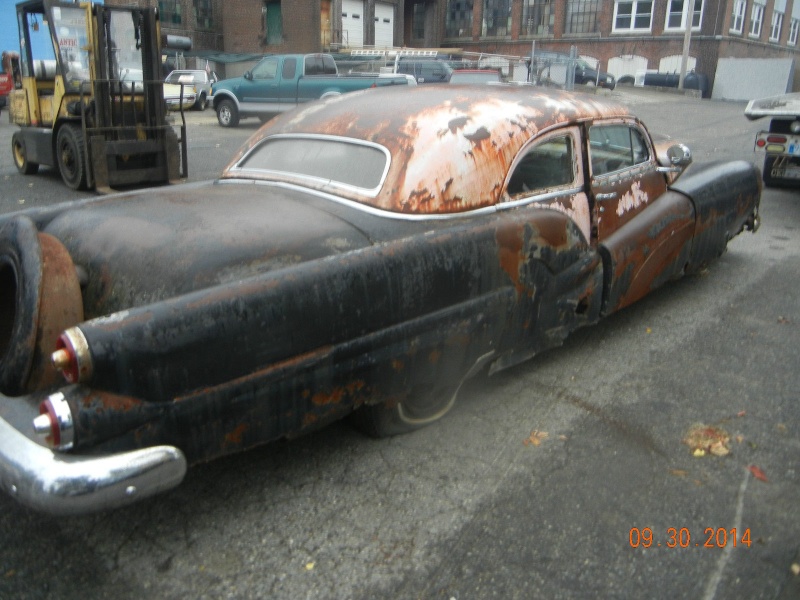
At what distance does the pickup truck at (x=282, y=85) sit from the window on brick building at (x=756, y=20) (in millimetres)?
29233

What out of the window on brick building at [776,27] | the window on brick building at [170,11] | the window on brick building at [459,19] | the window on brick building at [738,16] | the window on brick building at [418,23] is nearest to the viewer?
the window on brick building at [170,11]

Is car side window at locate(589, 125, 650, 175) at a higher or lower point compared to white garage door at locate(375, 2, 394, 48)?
lower

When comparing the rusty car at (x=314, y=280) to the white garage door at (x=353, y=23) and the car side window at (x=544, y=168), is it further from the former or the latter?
the white garage door at (x=353, y=23)

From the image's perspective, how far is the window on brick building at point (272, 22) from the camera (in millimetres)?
33031

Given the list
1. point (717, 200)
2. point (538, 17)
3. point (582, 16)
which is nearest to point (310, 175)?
point (717, 200)

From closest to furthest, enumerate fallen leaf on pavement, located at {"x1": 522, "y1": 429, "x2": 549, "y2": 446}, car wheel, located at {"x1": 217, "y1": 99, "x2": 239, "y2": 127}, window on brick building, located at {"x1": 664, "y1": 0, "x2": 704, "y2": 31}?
fallen leaf on pavement, located at {"x1": 522, "y1": 429, "x2": 549, "y2": 446} < car wheel, located at {"x1": 217, "y1": 99, "x2": 239, "y2": 127} < window on brick building, located at {"x1": 664, "y1": 0, "x2": 704, "y2": 31}

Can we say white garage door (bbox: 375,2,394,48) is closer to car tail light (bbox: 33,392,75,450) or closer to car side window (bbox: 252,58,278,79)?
car side window (bbox: 252,58,278,79)

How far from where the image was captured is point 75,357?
2.14m

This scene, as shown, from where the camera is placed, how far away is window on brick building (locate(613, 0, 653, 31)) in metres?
35.5

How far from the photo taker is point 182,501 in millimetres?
2828

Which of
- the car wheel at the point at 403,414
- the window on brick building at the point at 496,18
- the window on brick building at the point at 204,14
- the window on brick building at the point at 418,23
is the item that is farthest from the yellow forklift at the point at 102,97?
the window on brick building at the point at 418,23

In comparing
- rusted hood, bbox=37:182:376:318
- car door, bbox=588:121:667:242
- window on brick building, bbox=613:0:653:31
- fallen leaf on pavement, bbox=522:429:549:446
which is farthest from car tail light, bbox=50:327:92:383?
window on brick building, bbox=613:0:653:31

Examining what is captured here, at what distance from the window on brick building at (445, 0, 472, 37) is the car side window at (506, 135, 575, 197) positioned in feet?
132
